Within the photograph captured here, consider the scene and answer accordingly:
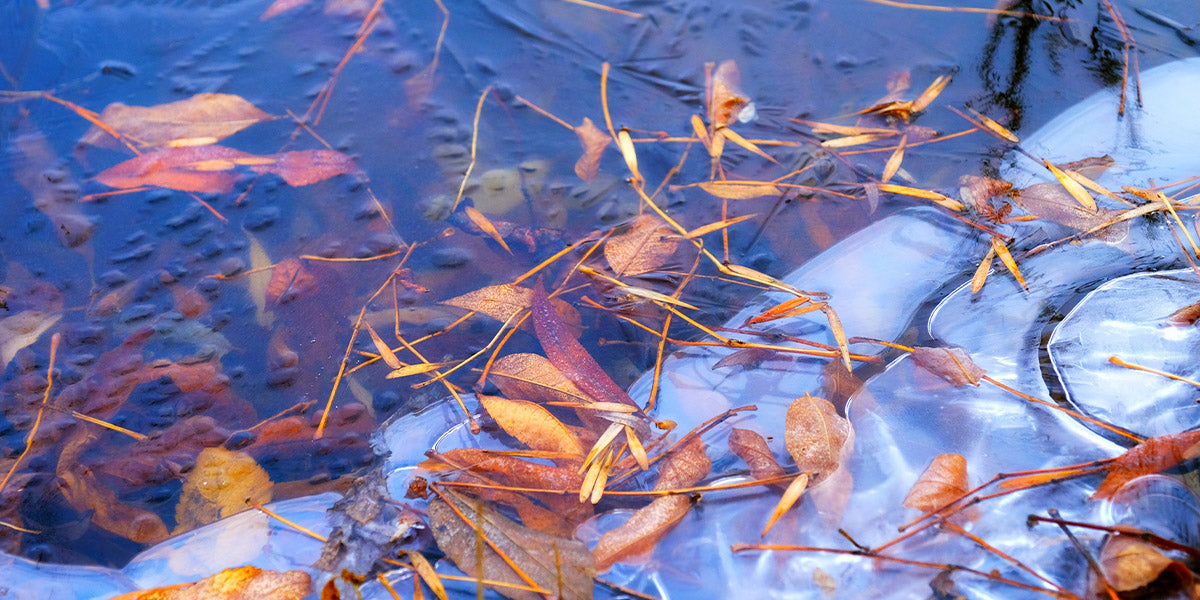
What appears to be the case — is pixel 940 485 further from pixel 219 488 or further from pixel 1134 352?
pixel 219 488

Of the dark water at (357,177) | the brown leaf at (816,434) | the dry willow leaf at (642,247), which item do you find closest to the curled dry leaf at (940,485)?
the brown leaf at (816,434)

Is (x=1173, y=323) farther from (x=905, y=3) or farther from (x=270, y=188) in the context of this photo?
(x=270, y=188)

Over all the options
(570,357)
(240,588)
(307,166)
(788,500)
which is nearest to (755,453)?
(788,500)

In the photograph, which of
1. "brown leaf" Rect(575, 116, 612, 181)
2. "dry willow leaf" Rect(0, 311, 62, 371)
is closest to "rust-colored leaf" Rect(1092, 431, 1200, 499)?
"brown leaf" Rect(575, 116, 612, 181)

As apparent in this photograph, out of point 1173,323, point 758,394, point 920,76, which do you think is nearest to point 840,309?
point 758,394

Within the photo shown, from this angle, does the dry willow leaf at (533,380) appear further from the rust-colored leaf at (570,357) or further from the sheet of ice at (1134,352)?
the sheet of ice at (1134,352)
